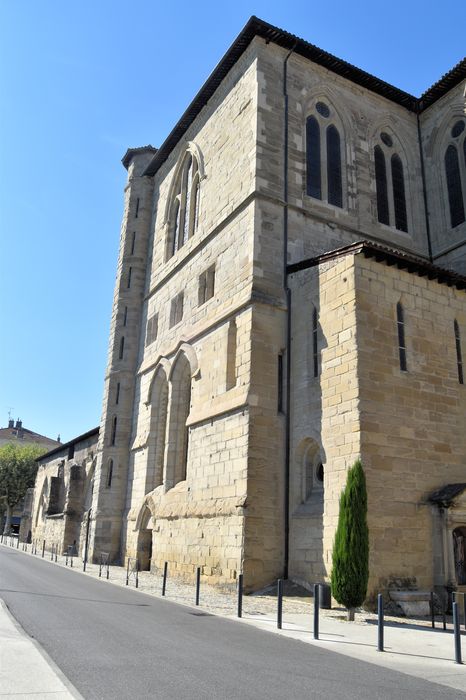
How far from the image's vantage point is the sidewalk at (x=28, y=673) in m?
4.76

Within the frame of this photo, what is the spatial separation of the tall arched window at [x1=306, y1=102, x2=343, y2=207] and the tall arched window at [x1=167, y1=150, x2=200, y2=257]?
16.7 ft

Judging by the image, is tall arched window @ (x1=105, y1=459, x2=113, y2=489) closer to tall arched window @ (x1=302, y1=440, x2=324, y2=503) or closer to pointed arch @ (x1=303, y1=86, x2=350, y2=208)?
tall arched window @ (x1=302, y1=440, x2=324, y2=503)

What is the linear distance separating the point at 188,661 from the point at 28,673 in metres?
1.88

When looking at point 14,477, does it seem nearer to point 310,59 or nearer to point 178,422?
point 178,422

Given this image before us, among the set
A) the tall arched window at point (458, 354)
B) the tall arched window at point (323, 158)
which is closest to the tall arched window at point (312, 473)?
the tall arched window at point (458, 354)

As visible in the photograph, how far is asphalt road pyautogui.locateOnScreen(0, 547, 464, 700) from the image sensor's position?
544 cm

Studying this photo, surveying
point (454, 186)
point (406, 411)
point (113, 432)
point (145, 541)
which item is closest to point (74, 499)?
point (113, 432)

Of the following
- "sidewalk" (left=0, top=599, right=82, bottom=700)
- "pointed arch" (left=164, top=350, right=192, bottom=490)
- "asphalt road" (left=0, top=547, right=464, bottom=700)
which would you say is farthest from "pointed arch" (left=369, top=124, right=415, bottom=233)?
"sidewalk" (left=0, top=599, right=82, bottom=700)

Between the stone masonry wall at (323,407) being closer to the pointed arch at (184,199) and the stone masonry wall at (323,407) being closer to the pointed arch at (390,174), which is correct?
the pointed arch at (390,174)

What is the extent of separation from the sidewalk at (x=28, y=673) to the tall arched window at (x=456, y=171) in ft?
66.4

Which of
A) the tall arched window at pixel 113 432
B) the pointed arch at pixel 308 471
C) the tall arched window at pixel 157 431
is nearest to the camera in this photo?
the pointed arch at pixel 308 471

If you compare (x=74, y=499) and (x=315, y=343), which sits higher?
(x=315, y=343)

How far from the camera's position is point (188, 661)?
655 centimetres

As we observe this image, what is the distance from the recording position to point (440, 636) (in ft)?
31.2
